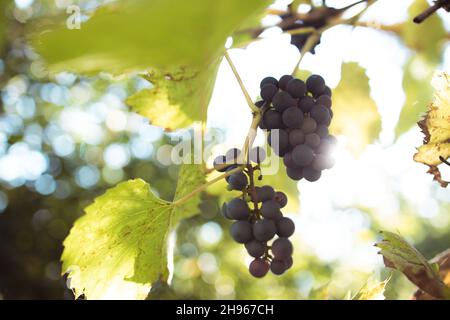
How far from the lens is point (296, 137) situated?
88 centimetres

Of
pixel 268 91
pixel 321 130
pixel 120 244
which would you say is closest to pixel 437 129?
pixel 321 130

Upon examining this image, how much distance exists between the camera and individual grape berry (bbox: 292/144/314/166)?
868 millimetres

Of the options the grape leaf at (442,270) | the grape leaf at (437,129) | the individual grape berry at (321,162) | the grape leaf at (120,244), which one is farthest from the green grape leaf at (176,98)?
the grape leaf at (442,270)

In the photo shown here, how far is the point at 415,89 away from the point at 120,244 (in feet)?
3.39

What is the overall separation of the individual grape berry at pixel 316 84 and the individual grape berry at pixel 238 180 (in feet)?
0.77

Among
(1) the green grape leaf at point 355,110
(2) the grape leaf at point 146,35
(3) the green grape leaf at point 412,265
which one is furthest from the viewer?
(1) the green grape leaf at point 355,110

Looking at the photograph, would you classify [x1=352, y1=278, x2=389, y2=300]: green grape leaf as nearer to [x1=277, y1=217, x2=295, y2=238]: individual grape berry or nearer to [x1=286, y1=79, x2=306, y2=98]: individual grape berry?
[x1=277, y1=217, x2=295, y2=238]: individual grape berry

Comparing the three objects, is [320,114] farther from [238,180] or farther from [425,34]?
[425,34]

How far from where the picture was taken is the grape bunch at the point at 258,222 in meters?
0.87

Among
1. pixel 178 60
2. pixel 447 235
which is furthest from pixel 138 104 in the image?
pixel 447 235

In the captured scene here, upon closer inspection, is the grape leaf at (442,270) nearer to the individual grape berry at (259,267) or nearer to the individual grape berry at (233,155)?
the individual grape berry at (259,267)

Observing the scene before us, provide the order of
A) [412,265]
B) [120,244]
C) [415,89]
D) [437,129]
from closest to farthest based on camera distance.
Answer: [412,265]
[437,129]
[120,244]
[415,89]

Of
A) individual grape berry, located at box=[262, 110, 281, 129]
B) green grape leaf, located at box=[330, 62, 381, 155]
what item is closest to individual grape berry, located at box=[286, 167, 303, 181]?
individual grape berry, located at box=[262, 110, 281, 129]

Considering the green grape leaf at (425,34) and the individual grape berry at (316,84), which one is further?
the green grape leaf at (425,34)
